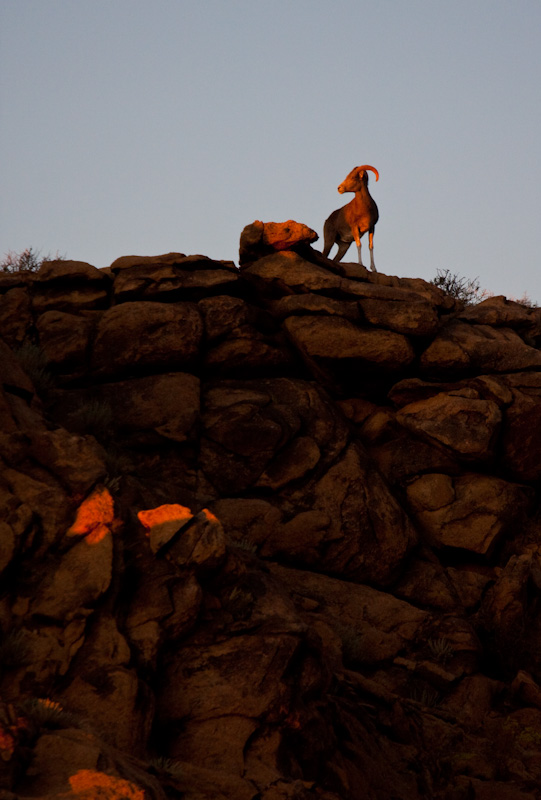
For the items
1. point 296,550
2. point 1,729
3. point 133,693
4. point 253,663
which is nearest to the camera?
point 1,729

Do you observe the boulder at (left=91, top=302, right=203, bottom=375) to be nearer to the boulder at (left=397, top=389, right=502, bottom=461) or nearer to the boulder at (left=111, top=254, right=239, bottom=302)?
the boulder at (left=111, top=254, right=239, bottom=302)

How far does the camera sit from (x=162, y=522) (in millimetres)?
8312

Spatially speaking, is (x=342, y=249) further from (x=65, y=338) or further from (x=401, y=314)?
(x=65, y=338)

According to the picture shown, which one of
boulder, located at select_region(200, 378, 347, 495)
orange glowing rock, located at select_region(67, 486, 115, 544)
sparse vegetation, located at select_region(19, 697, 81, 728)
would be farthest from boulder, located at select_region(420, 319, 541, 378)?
sparse vegetation, located at select_region(19, 697, 81, 728)

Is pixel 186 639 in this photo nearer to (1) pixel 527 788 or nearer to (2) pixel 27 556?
(2) pixel 27 556

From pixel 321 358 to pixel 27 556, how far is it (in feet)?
24.3

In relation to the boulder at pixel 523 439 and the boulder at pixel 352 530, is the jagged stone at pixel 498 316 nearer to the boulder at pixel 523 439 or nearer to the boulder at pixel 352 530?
the boulder at pixel 523 439

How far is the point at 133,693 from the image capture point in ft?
23.3

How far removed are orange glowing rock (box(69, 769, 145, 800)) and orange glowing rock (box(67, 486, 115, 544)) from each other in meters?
2.87

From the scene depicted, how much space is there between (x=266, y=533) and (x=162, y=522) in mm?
3729

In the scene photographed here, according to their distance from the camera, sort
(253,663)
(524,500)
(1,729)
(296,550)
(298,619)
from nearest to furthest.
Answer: (1,729) < (253,663) < (298,619) < (296,550) < (524,500)

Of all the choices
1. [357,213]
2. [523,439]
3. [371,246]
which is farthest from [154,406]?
[357,213]

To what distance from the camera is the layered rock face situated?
7219 mm

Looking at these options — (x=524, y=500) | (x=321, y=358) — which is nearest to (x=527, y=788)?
(x=524, y=500)
